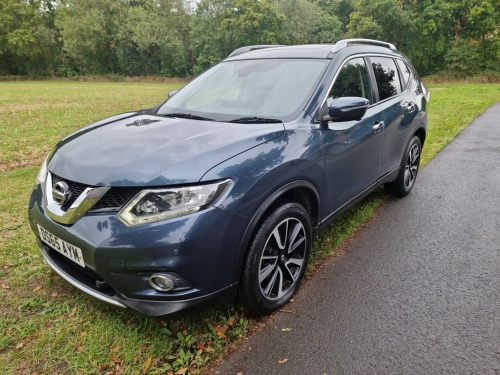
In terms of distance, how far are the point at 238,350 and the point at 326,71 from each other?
2220 millimetres

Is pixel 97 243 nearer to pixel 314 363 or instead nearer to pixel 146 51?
pixel 314 363

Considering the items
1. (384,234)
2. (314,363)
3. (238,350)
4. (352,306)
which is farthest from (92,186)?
(384,234)

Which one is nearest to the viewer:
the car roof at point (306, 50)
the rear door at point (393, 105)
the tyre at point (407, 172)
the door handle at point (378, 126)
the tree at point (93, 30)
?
the car roof at point (306, 50)

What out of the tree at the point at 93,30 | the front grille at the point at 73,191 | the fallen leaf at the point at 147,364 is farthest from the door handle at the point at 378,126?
the tree at the point at 93,30

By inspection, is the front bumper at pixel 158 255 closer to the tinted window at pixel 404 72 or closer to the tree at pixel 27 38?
the tinted window at pixel 404 72

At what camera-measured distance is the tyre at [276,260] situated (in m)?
2.30

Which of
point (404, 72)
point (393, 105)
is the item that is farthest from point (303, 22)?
point (393, 105)

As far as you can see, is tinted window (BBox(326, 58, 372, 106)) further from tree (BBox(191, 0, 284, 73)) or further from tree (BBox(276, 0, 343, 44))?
tree (BBox(276, 0, 343, 44))

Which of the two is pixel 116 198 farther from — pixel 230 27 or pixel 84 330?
pixel 230 27

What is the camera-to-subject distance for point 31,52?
58.1 m

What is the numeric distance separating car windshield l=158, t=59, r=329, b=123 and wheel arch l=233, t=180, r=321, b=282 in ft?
1.74

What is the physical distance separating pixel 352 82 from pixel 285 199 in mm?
1478

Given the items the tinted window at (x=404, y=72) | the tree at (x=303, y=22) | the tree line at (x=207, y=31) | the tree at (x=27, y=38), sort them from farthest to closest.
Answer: the tree at (x=27, y=38)
the tree at (x=303, y=22)
the tree line at (x=207, y=31)
the tinted window at (x=404, y=72)

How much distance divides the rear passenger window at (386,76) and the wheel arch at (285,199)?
5.40 feet
